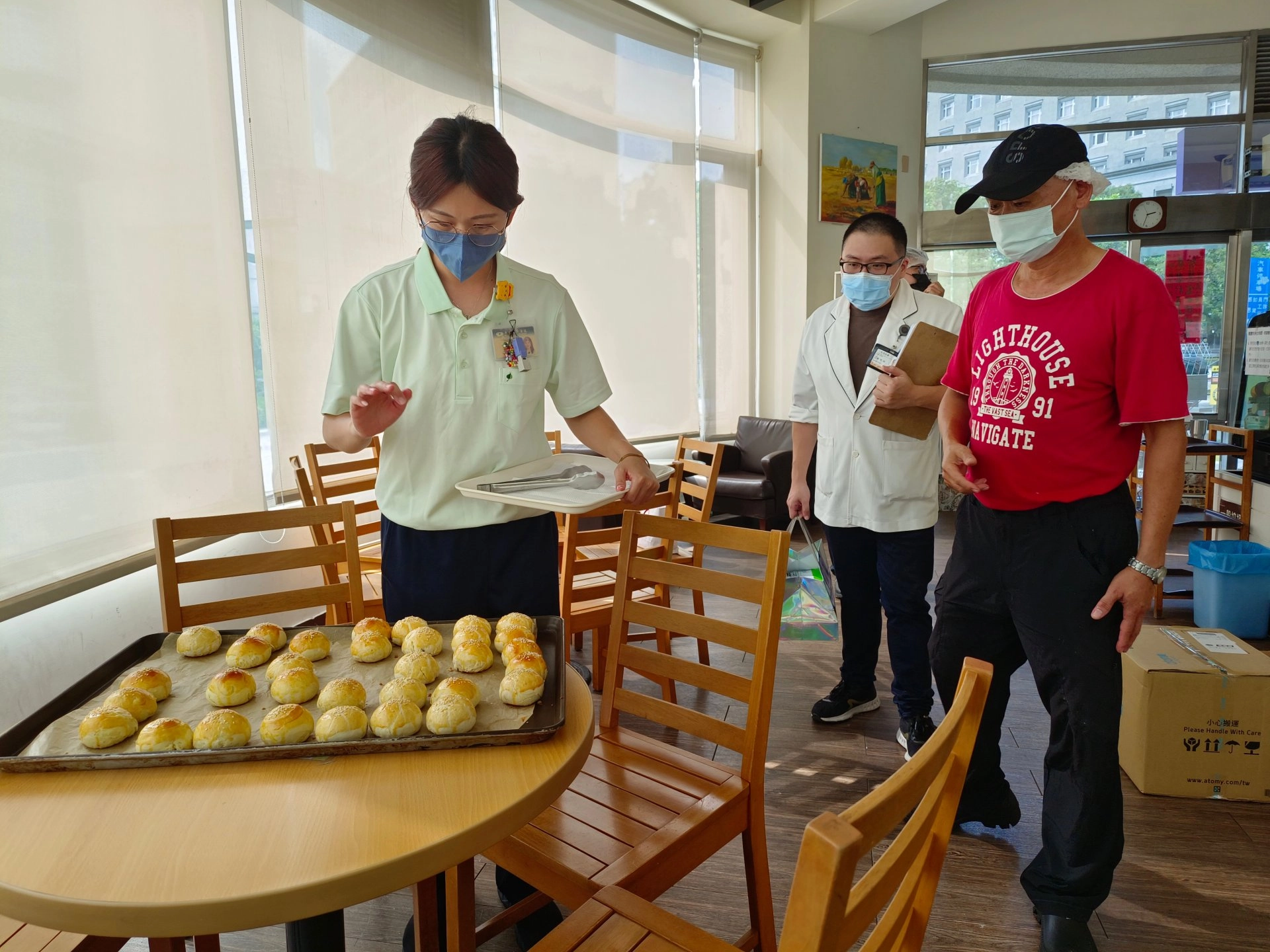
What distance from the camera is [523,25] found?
4.86 m

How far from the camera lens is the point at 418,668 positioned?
3.84ft

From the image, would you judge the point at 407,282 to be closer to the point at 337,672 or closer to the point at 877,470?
the point at 337,672

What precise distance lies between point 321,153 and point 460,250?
257cm

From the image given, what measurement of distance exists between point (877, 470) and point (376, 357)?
1.52m

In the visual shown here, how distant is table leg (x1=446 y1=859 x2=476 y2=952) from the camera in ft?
4.09

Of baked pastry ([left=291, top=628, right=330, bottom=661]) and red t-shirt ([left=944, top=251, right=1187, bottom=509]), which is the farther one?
red t-shirt ([left=944, top=251, right=1187, bottom=509])

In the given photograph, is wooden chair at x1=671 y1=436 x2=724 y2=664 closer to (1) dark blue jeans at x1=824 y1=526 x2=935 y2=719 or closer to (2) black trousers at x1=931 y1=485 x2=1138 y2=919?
(1) dark blue jeans at x1=824 y1=526 x2=935 y2=719

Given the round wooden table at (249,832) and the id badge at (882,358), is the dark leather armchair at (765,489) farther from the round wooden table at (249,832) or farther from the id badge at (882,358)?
the round wooden table at (249,832)

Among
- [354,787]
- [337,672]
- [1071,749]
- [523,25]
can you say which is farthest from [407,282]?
[523,25]

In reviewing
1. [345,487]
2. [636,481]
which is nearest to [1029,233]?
[636,481]

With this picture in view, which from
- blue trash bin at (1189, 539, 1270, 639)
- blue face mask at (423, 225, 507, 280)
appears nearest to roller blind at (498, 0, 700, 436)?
blue face mask at (423, 225, 507, 280)

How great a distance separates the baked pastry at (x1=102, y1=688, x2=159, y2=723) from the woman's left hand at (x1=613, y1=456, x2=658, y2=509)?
825 millimetres

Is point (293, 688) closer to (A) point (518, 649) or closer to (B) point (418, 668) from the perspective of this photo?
(B) point (418, 668)

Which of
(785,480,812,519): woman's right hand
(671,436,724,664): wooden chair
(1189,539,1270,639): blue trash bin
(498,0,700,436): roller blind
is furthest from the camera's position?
(498,0,700,436): roller blind
